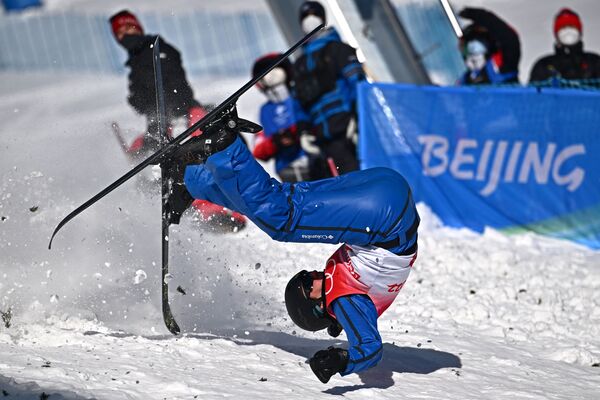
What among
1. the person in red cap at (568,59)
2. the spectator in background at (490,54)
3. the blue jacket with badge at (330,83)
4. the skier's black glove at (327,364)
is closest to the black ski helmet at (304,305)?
the skier's black glove at (327,364)

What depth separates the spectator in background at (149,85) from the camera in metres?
6.61

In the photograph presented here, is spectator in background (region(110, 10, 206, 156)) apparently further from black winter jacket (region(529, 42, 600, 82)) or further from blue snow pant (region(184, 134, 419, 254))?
black winter jacket (region(529, 42, 600, 82))

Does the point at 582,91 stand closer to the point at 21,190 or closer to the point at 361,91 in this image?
the point at 361,91

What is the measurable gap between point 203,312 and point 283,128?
442 cm

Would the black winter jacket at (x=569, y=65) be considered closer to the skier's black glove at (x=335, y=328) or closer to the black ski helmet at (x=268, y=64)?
the black ski helmet at (x=268, y=64)

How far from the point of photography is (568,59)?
1093 centimetres

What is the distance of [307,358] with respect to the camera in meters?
6.27

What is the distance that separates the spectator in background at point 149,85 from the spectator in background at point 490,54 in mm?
3392

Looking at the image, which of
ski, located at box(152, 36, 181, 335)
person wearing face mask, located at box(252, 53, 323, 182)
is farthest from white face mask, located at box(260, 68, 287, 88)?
ski, located at box(152, 36, 181, 335)

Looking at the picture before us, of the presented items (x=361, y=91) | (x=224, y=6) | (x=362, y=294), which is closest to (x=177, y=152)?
(x=362, y=294)

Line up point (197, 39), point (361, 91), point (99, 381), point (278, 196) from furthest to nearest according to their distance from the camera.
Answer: point (197, 39) < point (361, 91) < point (278, 196) < point (99, 381)

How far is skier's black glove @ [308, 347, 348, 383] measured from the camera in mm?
5297

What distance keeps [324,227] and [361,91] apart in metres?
4.97

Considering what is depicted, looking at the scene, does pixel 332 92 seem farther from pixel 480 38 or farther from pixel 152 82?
pixel 152 82
